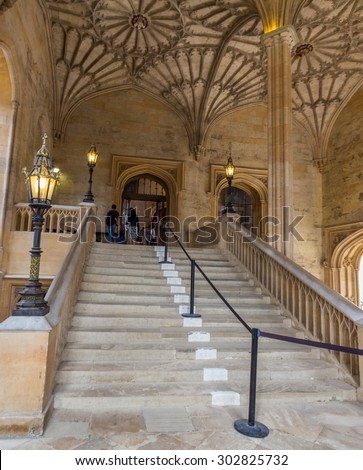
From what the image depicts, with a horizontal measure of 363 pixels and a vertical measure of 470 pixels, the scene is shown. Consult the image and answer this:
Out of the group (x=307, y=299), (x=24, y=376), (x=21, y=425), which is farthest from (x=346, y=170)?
(x=21, y=425)

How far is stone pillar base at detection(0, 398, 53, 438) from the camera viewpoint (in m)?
2.47

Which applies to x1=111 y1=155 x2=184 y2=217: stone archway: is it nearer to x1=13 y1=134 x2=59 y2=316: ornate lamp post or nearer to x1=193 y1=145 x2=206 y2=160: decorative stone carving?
x1=193 y1=145 x2=206 y2=160: decorative stone carving

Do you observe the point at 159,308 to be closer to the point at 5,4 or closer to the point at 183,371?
the point at 183,371

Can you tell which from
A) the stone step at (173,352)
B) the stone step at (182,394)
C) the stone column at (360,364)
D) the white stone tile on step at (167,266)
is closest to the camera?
the stone step at (182,394)

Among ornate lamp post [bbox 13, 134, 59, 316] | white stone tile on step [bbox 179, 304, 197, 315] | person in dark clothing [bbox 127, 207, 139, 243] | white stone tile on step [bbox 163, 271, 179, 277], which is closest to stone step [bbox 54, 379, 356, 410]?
ornate lamp post [bbox 13, 134, 59, 316]

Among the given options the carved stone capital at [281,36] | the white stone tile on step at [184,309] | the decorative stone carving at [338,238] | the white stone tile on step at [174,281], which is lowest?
the white stone tile on step at [184,309]

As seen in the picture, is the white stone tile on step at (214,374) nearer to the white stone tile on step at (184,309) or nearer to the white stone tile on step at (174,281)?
the white stone tile on step at (184,309)

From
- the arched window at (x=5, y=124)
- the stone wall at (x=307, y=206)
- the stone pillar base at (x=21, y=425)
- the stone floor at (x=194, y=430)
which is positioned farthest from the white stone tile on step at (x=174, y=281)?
the stone wall at (x=307, y=206)

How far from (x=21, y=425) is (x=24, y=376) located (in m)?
0.35

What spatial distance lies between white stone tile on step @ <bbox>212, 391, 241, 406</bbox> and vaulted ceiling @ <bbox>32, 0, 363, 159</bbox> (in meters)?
7.66

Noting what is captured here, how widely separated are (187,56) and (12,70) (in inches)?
246

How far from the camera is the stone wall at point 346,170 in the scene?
38.2 ft

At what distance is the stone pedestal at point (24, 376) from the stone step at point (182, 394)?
348 mm
